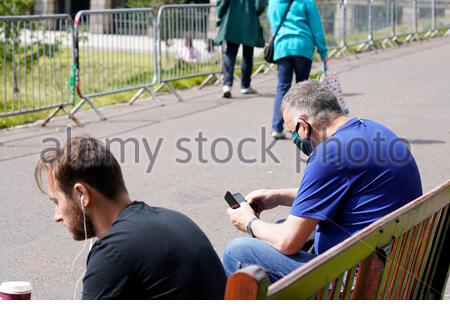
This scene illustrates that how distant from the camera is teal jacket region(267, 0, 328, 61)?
9.76 meters

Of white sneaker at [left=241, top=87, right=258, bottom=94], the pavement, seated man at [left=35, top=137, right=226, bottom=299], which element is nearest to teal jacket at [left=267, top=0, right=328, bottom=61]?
the pavement

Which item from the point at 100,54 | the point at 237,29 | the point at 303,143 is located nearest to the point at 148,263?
the point at 303,143

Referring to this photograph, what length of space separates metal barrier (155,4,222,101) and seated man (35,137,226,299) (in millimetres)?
9648

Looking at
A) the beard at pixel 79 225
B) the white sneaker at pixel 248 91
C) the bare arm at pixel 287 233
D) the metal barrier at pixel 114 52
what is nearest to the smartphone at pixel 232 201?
the bare arm at pixel 287 233

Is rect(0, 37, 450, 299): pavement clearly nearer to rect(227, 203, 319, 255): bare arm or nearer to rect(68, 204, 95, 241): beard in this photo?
rect(227, 203, 319, 255): bare arm

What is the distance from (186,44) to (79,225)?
10.3 m

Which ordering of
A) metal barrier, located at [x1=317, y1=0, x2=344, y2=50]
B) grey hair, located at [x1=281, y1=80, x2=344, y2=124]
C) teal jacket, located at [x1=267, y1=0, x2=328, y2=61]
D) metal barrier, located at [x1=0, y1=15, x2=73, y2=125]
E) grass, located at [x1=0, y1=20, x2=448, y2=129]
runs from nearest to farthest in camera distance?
grey hair, located at [x1=281, y1=80, x2=344, y2=124]
teal jacket, located at [x1=267, y1=0, x2=328, y2=61]
metal barrier, located at [x1=0, y1=15, x2=73, y2=125]
grass, located at [x1=0, y1=20, x2=448, y2=129]
metal barrier, located at [x1=317, y1=0, x2=344, y2=50]

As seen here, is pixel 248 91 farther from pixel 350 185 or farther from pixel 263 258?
pixel 350 185

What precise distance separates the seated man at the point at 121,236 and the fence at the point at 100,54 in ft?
24.0

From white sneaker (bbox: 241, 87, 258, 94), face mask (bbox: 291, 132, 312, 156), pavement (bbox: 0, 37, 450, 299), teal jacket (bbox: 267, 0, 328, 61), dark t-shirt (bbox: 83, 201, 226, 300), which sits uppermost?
teal jacket (bbox: 267, 0, 328, 61)

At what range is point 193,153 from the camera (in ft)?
30.9

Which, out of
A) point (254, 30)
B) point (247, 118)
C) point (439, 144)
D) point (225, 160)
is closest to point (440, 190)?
point (225, 160)

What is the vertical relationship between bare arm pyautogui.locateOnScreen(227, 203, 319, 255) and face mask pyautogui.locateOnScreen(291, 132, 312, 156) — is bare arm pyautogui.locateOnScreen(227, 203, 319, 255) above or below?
below

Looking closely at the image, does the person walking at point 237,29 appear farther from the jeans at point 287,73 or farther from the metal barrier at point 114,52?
the jeans at point 287,73
